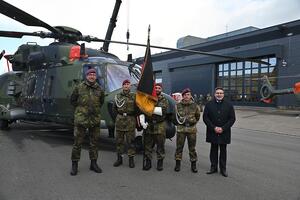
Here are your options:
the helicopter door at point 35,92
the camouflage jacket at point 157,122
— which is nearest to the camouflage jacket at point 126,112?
the camouflage jacket at point 157,122

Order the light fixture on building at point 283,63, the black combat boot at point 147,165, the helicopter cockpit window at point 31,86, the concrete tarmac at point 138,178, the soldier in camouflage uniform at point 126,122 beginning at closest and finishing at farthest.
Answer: the concrete tarmac at point 138,178 → the black combat boot at point 147,165 → the soldier in camouflage uniform at point 126,122 → the helicopter cockpit window at point 31,86 → the light fixture on building at point 283,63

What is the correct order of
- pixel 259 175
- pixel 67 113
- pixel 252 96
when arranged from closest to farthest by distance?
pixel 259 175
pixel 67 113
pixel 252 96

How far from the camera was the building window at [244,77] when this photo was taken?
2998 cm

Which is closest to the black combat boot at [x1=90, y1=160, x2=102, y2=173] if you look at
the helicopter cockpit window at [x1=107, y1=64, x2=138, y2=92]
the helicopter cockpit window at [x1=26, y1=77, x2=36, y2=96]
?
the helicopter cockpit window at [x1=107, y1=64, x2=138, y2=92]

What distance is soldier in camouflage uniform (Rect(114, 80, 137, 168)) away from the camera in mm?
6328

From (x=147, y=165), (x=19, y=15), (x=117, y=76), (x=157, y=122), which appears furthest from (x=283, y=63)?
(x=19, y=15)

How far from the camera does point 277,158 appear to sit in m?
7.85

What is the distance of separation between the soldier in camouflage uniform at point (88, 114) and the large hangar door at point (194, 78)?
101 ft

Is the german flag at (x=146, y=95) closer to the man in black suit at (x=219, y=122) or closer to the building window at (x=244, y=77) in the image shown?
the man in black suit at (x=219, y=122)

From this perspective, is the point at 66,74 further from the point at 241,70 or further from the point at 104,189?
the point at 241,70

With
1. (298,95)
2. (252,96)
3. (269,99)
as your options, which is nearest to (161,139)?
(298,95)

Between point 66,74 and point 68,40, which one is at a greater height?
point 68,40

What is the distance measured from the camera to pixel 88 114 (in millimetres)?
5957

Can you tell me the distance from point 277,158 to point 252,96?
81.1 feet
